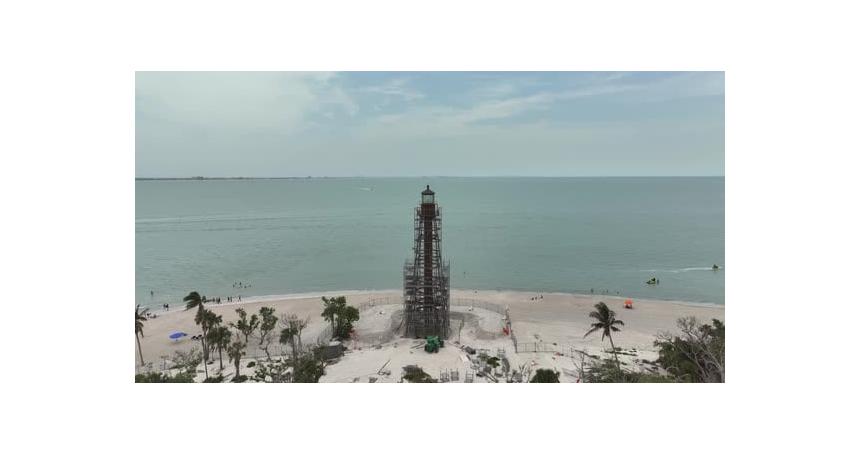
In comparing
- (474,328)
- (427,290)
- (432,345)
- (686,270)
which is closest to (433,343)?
(432,345)

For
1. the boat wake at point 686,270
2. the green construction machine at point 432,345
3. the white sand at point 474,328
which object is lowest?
the white sand at point 474,328

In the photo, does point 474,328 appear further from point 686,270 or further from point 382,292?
point 686,270

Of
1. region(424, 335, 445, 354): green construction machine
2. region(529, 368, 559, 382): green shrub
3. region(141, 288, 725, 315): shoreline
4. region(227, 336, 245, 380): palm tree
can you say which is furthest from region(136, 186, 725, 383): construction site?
region(141, 288, 725, 315): shoreline

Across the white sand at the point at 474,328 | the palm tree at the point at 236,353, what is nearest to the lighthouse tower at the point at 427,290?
the white sand at the point at 474,328

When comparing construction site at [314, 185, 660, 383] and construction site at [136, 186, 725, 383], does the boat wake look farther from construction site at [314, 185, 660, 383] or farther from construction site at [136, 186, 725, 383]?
construction site at [314, 185, 660, 383]

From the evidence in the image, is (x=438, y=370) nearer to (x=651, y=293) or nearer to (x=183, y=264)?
(x=651, y=293)

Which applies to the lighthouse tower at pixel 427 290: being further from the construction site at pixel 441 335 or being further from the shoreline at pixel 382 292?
the shoreline at pixel 382 292
